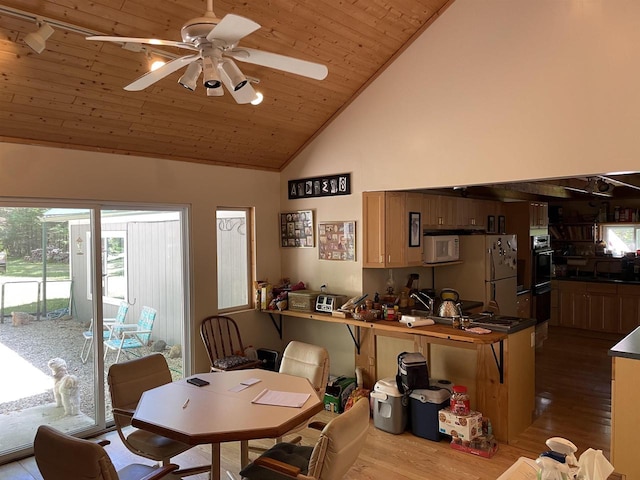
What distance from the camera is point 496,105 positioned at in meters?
3.86

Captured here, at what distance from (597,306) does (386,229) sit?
4.70 meters

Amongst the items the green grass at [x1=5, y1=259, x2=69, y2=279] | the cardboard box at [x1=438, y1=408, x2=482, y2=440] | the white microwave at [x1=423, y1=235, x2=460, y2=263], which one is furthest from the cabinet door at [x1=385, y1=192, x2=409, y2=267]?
the green grass at [x1=5, y1=259, x2=69, y2=279]

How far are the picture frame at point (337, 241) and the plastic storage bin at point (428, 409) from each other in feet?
4.96

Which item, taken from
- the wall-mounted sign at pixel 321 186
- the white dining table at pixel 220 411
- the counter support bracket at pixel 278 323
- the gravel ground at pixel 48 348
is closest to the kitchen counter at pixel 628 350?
the white dining table at pixel 220 411

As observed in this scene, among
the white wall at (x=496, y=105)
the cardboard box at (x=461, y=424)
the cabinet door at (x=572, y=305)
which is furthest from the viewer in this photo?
the cabinet door at (x=572, y=305)

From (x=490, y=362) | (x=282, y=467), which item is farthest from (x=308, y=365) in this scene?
(x=490, y=362)

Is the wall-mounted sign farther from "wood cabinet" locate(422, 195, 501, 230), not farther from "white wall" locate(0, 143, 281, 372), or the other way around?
"wood cabinet" locate(422, 195, 501, 230)

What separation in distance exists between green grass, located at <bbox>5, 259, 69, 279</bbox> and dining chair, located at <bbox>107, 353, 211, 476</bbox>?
127cm

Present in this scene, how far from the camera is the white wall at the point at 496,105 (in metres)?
3.31

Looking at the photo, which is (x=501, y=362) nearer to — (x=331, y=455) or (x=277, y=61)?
(x=331, y=455)

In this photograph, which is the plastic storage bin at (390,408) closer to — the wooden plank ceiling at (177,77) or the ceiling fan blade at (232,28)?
the wooden plank ceiling at (177,77)

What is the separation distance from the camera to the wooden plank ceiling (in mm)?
2986

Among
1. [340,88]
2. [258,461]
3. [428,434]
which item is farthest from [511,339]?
[340,88]

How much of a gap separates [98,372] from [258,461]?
237 centimetres
